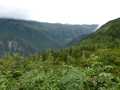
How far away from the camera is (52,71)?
693 centimetres

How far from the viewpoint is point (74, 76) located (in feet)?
20.5

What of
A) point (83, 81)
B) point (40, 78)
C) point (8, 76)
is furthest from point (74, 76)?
point (8, 76)

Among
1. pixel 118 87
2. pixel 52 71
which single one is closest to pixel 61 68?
pixel 52 71

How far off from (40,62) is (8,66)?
2.83 feet

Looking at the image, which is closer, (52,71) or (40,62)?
(52,71)

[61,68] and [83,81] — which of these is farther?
[61,68]

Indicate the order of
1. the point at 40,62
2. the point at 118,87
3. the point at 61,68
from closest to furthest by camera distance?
the point at 118,87 → the point at 61,68 → the point at 40,62

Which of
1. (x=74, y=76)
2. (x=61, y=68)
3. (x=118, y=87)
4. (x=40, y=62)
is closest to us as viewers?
(x=74, y=76)

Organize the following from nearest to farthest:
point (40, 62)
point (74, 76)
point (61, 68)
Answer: point (74, 76) → point (61, 68) → point (40, 62)

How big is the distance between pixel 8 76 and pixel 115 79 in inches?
89.4

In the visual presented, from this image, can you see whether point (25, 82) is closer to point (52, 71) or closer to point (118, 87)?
point (52, 71)

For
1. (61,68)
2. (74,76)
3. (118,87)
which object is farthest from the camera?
(61,68)

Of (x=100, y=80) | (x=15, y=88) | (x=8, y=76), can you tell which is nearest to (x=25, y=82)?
(x=15, y=88)

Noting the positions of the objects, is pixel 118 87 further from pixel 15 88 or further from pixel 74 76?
pixel 15 88
